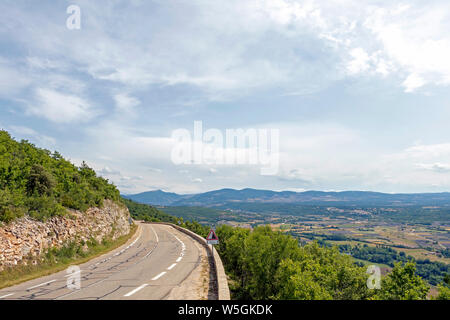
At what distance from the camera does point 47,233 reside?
19.8 metres

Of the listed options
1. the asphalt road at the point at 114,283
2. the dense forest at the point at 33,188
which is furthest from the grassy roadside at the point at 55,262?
the dense forest at the point at 33,188

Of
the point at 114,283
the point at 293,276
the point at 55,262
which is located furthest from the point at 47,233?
the point at 293,276

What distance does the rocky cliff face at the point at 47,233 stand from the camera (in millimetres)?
15898

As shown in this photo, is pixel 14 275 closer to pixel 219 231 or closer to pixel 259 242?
pixel 259 242

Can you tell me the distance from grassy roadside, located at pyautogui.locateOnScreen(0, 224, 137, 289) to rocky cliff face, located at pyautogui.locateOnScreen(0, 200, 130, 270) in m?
0.52

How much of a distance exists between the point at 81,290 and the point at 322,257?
33.2 m

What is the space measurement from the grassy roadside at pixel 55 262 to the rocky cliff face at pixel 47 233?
0.52 meters

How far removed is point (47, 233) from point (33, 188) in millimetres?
5734

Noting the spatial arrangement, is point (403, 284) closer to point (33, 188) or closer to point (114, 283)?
point (114, 283)

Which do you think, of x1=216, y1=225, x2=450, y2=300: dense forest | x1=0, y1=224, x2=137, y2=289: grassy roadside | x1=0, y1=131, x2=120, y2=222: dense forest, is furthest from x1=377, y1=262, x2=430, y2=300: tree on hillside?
x1=0, y1=131, x2=120, y2=222: dense forest
